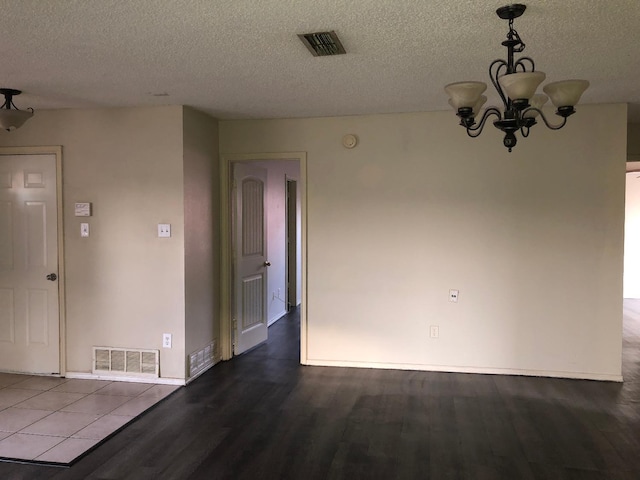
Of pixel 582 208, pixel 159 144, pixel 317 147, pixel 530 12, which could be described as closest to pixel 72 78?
pixel 159 144

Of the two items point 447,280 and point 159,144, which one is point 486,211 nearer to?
point 447,280

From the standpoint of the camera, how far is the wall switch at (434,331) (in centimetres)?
466

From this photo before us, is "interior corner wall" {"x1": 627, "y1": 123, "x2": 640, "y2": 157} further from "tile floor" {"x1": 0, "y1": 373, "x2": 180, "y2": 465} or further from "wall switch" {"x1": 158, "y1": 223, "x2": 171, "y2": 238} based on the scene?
"tile floor" {"x1": 0, "y1": 373, "x2": 180, "y2": 465}

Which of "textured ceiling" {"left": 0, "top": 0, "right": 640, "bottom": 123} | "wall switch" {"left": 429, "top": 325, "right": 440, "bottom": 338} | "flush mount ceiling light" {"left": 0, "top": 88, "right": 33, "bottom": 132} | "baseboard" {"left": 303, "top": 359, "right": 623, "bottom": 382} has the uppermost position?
"textured ceiling" {"left": 0, "top": 0, "right": 640, "bottom": 123}

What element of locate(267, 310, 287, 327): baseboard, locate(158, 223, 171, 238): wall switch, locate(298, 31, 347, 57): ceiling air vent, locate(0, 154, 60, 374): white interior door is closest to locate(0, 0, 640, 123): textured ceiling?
locate(298, 31, 347, 57): ceiling air vent

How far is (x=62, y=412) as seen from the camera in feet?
12.2

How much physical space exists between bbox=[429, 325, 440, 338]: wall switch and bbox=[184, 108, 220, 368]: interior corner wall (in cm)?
205

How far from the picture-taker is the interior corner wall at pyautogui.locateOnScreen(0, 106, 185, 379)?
4.34 m

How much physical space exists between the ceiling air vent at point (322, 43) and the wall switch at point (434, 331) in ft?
8.82

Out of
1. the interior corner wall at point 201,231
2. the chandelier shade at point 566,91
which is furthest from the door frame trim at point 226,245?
the chandelier shade at point 566,91

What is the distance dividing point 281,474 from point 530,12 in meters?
2.67

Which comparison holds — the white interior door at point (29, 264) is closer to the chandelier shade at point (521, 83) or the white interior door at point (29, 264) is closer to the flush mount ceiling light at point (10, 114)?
the flush mount ceiling light at point (10, 114)

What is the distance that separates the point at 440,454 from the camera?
121 inches

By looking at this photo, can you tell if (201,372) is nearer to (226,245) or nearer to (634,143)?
(226,245)
